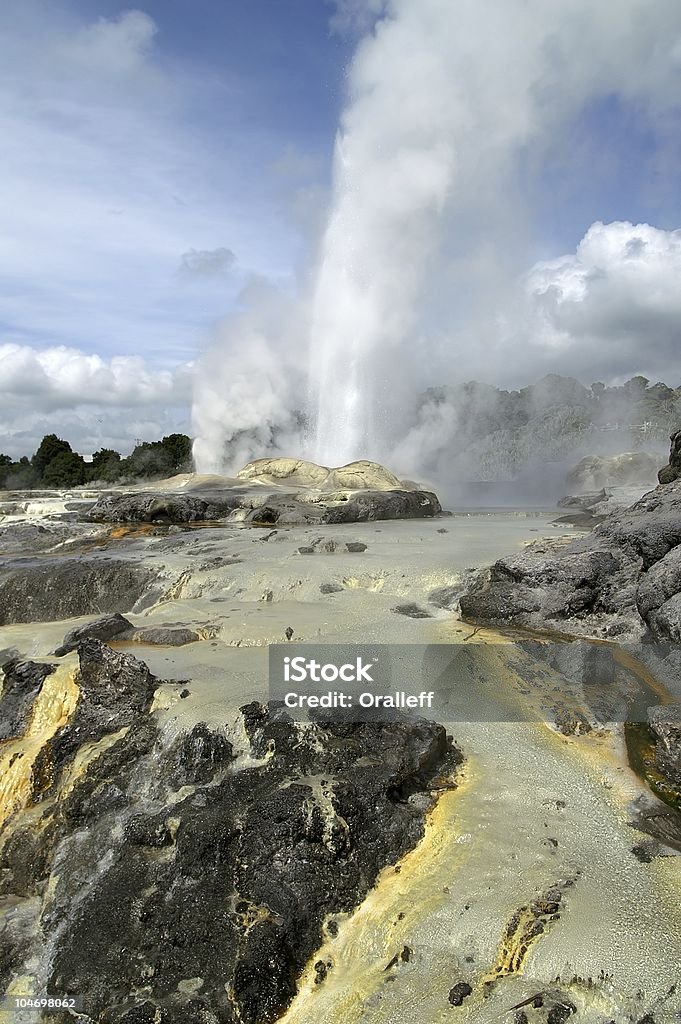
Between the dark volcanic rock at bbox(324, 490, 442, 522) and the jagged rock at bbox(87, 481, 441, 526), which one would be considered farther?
the jagged rock at bbox(87, 481, 441, 526)

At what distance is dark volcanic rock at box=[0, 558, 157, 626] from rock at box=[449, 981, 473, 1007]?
8.56m

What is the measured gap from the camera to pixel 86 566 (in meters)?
11.9

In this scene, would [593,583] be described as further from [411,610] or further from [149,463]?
[149,463]

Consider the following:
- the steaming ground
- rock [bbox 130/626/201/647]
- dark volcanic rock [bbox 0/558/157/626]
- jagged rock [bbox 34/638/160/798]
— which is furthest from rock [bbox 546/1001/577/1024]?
dark volcanic rock [bbox 0/558/157/626]

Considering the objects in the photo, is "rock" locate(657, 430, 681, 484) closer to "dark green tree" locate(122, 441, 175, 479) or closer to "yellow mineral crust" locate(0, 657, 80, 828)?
"yellow mineral crust" locate(0, 657, 80, 828)

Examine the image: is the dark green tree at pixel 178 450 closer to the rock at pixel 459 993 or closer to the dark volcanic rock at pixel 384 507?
the dark volcanic rock at pixel 384 507

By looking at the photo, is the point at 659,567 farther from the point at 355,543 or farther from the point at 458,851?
the point at 355,543

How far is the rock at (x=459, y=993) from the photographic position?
333 centimetres

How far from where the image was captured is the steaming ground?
3.37 meters

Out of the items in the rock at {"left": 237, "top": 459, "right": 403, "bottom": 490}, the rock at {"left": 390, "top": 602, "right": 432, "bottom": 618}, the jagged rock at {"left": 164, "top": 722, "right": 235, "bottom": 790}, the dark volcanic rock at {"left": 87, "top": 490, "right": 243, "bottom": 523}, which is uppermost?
the rock at {"left": 237, "top": 459, "right": 403, "bottom": 490}

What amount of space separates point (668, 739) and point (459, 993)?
8.66 ft

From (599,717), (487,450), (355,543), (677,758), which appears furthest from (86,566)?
(487,450)

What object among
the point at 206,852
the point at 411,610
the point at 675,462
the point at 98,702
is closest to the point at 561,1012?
the point at 206,852

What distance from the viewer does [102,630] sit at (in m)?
8.25
